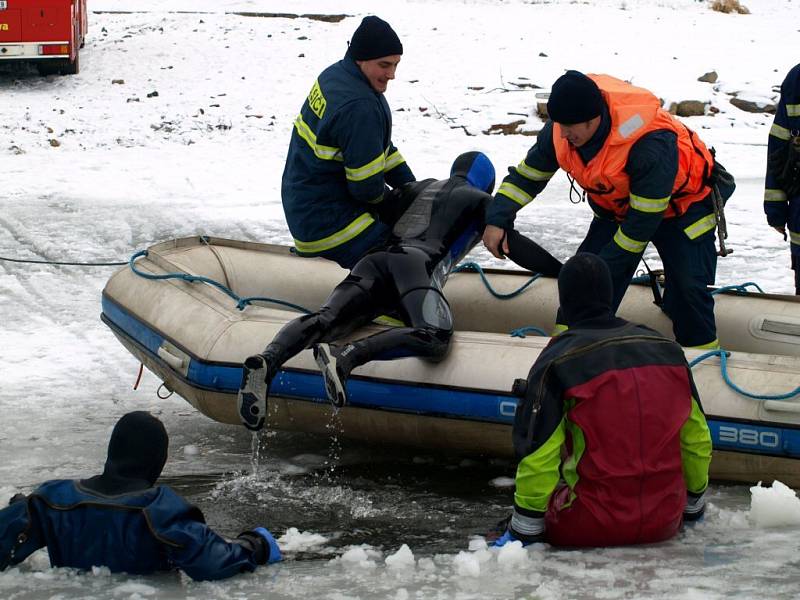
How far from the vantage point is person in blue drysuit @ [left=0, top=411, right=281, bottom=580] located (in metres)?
3.56

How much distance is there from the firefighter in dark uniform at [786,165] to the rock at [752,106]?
331 inches

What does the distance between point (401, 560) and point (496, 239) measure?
1.96m

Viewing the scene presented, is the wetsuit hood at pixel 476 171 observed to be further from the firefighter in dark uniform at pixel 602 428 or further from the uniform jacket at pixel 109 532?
the uniform jacket at pixel 109 532

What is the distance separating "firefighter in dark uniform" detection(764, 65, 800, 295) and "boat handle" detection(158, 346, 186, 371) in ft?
9.83

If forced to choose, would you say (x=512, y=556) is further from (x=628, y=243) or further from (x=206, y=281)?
(x=206, y=281)

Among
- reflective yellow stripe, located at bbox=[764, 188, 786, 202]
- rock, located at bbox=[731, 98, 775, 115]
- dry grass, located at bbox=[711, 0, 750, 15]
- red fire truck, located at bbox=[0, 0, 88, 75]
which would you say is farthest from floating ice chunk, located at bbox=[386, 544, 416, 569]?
dry grass, located at bbox=[711, 0, 750, 15]

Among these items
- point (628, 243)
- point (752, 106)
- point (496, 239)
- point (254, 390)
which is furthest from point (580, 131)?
point (752, 106)

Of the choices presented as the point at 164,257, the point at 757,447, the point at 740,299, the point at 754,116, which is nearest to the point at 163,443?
the point at 757,447

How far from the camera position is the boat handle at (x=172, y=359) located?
5.45m

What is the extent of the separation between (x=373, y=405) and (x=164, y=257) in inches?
71.2

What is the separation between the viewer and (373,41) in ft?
17.2

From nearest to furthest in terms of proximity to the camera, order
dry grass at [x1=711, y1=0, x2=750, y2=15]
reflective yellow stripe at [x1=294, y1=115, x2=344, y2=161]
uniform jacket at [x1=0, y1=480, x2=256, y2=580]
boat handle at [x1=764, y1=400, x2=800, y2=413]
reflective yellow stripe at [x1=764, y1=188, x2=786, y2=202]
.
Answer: uniform jacket at [x1=0, y1=480, x2=256, y2=580] → boat handle at [x1=764, y1=400, x2=800, y2=413] → reflective yellow stripe at [x1=294, y1=115, x2=344, y2=161] → reflective yellow stripe at [x1=764, y1=188, x2=786, y2=202] → dry grass at [x1=711, y1=0, x2=750, y2=15]

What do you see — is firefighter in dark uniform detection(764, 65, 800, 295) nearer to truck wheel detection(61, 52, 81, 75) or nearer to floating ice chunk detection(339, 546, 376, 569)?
floating ice chunk detection(339, 546, 376, 569)

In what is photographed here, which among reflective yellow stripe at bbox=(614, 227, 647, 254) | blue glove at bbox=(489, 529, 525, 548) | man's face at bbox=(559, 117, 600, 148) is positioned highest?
man's face at bbox=(559, 117, 600, 148)
